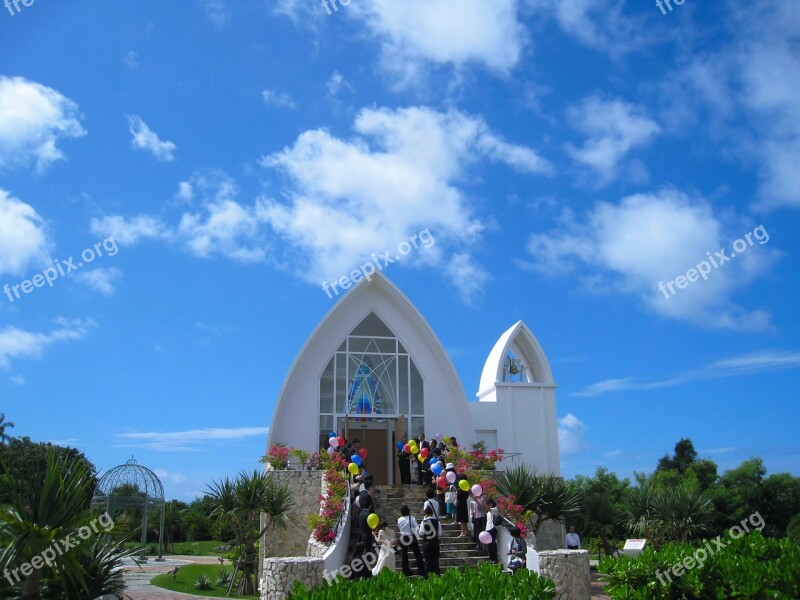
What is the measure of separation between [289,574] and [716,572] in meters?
5.64

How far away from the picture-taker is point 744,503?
31.3 meters

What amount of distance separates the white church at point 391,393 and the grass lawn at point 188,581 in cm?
424

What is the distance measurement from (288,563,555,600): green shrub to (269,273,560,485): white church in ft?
39.6

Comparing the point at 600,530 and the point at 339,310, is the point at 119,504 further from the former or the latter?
the point at 600,530

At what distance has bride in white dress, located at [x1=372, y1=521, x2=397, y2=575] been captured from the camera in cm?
1033

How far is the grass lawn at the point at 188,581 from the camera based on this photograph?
14.9 metres

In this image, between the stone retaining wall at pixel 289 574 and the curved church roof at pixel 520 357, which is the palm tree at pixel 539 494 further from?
the stone retaining wall at pixel 289 574

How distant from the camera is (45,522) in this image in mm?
7539

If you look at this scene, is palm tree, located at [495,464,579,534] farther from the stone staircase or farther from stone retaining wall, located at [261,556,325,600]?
stone retaining wall, located at [261,556,325,600]

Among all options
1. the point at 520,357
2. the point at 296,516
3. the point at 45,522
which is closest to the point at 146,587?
the point at 296,516

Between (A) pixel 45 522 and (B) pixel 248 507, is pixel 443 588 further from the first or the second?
(B) pixel 248 507

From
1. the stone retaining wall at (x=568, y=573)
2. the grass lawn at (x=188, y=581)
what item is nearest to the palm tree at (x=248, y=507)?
the grass lawn at (x=188, y=581)

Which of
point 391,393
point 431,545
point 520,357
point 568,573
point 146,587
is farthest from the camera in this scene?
point 520,357

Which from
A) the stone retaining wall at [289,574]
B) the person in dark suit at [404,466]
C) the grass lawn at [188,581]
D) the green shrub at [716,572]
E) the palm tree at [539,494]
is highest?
the person in dark suit at [404,466]
